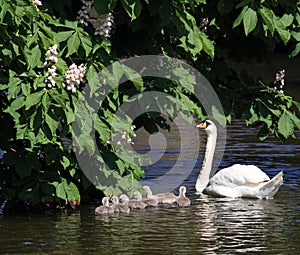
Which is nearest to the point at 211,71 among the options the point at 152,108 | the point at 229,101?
the point at 229,101

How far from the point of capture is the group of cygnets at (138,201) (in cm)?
1084

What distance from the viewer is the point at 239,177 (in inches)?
489

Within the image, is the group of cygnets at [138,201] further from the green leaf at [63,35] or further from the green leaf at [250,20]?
the green leaf at [250,20]

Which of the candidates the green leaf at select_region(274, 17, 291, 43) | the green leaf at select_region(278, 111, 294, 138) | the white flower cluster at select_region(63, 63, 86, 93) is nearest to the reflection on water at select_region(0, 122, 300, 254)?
the green leaf at select_region(278, 111, 294, 138)

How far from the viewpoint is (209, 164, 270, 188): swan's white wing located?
12.3 m

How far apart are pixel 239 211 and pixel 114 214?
58.6 inches

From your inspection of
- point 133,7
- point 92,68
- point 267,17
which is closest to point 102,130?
point 92,68

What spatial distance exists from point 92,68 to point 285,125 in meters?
2.61

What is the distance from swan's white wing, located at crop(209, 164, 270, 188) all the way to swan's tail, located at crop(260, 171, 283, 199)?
0.81ft

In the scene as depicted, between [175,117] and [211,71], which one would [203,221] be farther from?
[211,71]

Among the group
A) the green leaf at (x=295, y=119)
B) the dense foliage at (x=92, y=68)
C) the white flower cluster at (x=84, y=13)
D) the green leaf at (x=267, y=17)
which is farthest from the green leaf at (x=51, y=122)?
the green leaf at (x=295, y=119)

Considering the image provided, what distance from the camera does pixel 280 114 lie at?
11.6 meters

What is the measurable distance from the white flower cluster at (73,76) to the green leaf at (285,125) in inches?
110

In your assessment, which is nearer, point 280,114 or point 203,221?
point 203,221
